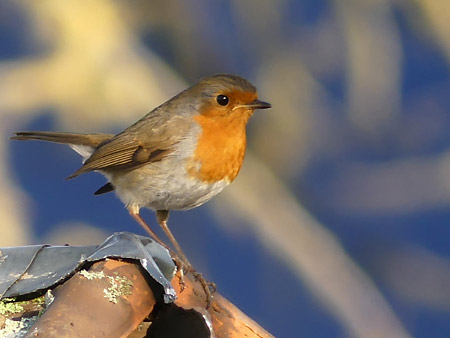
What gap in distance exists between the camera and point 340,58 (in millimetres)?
5754

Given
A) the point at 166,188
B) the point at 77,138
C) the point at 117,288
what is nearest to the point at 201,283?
the point at 117,288

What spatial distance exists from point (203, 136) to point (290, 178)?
305 centimetres

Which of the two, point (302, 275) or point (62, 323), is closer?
point (62, 323)

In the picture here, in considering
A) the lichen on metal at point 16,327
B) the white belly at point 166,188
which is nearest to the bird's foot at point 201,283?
the lichen on metal at point 16,327

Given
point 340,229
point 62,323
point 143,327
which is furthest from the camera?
point 340,229

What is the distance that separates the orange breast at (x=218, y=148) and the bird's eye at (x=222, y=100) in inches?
1.9

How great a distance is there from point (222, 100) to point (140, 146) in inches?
12.2

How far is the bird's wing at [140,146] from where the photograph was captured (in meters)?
2.88

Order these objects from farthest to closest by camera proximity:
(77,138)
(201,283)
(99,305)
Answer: (77,138) < (201,283) < (99,305)

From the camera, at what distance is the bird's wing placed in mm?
2885

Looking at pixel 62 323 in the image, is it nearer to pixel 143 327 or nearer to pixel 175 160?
pixel 143 327

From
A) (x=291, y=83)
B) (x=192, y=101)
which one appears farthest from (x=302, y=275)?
(x=192, y=101)

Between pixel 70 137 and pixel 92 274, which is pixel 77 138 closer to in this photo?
pixel 70 137

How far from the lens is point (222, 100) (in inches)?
114
